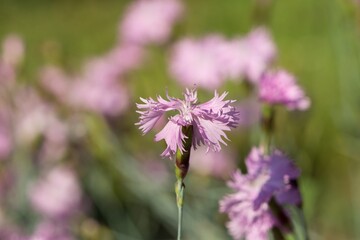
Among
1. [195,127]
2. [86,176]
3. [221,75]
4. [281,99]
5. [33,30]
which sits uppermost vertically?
[33,30]

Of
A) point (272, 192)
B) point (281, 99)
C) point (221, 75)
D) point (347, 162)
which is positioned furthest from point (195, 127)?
point (347, 162)

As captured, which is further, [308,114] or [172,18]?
[172,18]

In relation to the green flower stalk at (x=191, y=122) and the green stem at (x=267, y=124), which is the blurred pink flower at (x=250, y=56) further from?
the green flower stalk at (x=191, y=122)

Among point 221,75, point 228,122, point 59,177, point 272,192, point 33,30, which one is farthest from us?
point 33,30

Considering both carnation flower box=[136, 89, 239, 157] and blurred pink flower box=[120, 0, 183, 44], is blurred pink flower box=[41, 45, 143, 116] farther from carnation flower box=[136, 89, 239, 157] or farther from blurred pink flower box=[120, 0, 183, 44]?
carnation flower box=[136, 89, 239, 157]

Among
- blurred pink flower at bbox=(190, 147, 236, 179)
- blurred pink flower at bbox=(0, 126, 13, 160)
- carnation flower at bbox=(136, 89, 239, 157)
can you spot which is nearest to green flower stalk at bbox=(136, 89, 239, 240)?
carnation flower at bbox=(136, 89, 239, 157)

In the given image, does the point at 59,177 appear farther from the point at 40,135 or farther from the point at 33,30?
the point at 33,30
